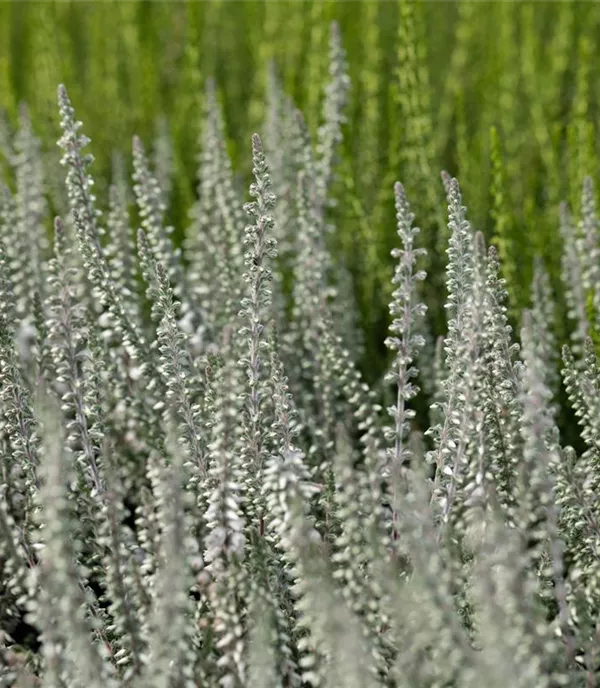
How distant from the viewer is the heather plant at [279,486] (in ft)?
3.36

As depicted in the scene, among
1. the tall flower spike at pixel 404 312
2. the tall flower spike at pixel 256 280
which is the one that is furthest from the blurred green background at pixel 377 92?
the tall flower spike at pixel 256 280

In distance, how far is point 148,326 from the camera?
233 cm

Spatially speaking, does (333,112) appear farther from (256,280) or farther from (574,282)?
(256,280)

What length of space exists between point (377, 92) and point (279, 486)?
1.70 meters

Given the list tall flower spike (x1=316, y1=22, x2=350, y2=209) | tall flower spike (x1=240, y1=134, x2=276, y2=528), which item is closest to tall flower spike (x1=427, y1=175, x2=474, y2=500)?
tall flower spike (x1=240, y1=134, x2=276, y2=528)

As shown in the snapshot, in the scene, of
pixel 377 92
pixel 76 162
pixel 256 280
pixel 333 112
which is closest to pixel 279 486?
pixel 256 280

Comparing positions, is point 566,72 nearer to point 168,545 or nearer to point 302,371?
point 302,371

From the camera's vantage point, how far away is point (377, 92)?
2.67 metres

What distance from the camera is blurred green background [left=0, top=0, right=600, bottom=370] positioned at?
2.31 meters

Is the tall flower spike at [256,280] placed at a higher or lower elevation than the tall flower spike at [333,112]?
lower

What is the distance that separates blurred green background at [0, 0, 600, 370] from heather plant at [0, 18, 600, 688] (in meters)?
0.33

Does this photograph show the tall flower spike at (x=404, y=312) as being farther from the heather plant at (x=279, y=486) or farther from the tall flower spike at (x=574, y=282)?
the tall flower spike at (x=574, y=282)

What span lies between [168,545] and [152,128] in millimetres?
2396

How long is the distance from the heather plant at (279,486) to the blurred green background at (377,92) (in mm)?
326
